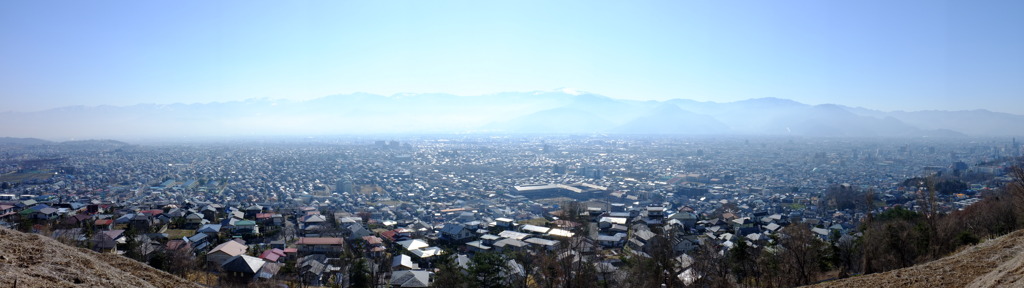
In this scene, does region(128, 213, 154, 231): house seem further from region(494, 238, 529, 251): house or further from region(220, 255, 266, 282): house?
region(494, 238, 529, 251): house

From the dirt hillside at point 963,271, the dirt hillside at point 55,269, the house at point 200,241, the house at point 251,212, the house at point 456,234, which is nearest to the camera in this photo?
the dirt hillside at point 55,269

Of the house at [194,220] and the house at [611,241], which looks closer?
the house at [611,241]

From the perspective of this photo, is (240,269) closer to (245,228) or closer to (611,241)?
(245,228)

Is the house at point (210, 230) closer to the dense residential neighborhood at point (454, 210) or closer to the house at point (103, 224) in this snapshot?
the dense residential neighborhood at point (454, 210)

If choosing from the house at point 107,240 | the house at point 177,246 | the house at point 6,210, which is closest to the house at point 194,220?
the house at point 177,246

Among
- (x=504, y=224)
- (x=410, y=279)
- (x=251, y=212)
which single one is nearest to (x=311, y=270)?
(x=410, y=279)

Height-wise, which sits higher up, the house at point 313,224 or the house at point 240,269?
the house at point 240,269

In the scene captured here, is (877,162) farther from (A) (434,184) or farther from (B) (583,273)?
(B) (583,273)

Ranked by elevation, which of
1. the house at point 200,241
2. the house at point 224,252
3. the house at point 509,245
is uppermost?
the house at point 224,252

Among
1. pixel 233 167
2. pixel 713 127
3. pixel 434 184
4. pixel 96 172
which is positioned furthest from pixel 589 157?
pixel 713 127
